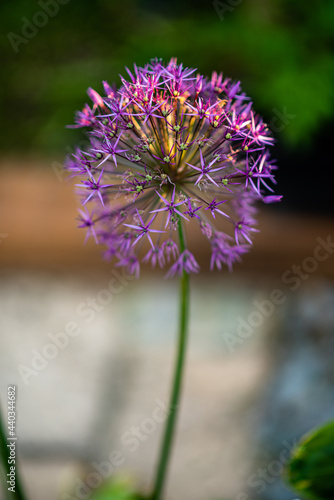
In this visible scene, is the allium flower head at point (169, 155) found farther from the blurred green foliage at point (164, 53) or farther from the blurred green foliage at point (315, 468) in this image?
the blurred green foliage at point (164, 53)

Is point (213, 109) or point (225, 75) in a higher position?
point (225, 75)

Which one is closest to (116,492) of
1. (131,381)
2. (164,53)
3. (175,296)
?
(131,381)

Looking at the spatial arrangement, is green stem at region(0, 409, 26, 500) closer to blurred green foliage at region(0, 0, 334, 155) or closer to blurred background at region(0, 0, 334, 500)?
blurred background at region(0, 0, 334, 500)

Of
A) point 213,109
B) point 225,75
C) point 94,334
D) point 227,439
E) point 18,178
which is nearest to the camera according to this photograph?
point 213,109

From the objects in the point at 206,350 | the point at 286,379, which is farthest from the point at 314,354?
the point at 206,350

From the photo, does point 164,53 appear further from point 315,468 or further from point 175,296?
point 315,468

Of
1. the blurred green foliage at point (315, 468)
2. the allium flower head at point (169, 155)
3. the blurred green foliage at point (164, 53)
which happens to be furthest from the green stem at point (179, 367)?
the blurred green foliage at point (164, 53)

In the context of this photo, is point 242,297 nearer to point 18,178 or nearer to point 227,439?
point 227,439
